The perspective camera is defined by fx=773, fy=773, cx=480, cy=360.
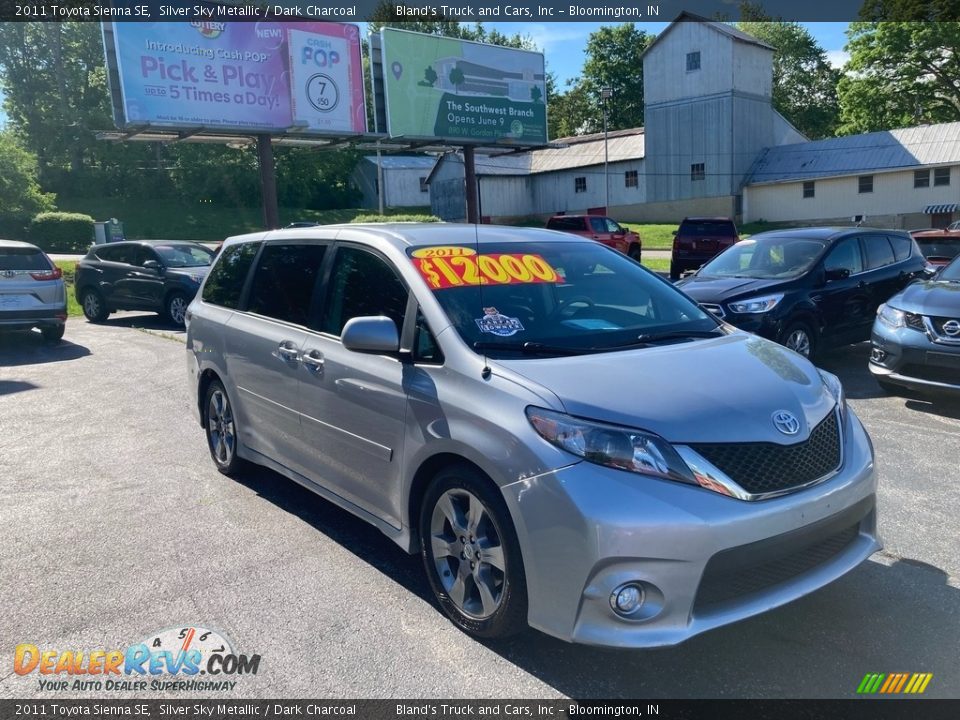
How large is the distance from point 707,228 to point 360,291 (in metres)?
19.5

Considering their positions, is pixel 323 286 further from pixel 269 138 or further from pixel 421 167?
pixel 421 167

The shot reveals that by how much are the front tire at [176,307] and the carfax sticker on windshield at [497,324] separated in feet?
38.9

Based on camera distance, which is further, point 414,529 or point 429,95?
point 429,95

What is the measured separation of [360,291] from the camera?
4.25m

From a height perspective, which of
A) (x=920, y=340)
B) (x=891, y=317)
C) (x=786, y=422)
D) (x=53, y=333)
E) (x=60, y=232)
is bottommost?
(x=53, y=333)

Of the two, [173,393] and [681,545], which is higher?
[681,545]

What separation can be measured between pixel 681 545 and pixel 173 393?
7.41 meters

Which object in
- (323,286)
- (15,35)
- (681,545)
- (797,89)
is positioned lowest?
(681,545)

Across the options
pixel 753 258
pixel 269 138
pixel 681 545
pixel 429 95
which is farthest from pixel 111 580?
pixel 429 95

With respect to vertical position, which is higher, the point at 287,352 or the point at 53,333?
the point at 287,352

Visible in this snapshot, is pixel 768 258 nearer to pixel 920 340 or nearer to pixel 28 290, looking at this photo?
pixel 920 340

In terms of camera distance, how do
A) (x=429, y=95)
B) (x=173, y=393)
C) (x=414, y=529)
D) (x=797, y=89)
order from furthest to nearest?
(x=797, y=89) < (x=429, y=95) < (x=173, y=393) < (x=414, y=529)

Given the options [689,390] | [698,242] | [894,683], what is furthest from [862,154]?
[894,683]

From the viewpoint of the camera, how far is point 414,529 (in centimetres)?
368
